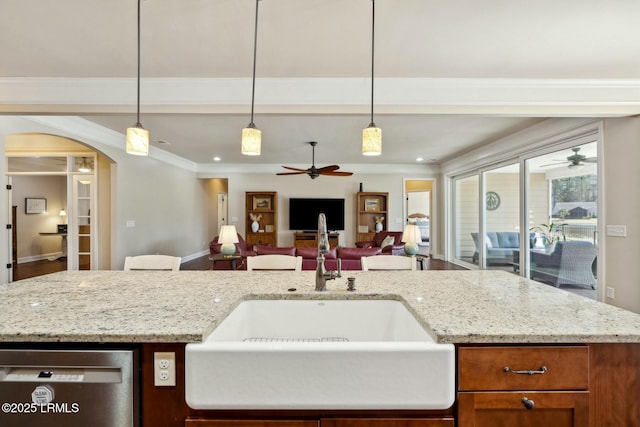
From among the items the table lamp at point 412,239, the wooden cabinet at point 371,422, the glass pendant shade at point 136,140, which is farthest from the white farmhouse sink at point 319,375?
the table lamp at point 412,239

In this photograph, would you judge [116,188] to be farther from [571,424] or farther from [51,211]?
[571,424]

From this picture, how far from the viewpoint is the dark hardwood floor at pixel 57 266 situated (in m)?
5.95

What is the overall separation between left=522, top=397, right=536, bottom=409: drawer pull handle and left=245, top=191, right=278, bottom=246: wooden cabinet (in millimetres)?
6955

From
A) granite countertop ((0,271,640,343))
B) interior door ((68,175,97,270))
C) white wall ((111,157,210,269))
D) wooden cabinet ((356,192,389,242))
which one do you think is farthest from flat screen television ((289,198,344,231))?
granite countertop ((0,271,640,343))

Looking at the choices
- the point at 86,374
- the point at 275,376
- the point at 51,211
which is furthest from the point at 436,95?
the point at 51,211

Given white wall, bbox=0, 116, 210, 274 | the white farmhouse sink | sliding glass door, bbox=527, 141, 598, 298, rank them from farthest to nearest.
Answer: white wall, bbox=0, 116, 210, 274 → sliding glass door, bbox=527, 141, 598, 298 → the white farmhouse sink

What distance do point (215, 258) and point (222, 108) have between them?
2169 millimetres

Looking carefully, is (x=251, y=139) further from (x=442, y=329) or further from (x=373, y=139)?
(x=442, y=329)

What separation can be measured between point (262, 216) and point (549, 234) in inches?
233

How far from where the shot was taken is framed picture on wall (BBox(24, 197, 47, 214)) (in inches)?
284

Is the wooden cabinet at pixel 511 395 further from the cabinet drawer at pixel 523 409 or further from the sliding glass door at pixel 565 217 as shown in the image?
the sliding glass door at pixel 565 217

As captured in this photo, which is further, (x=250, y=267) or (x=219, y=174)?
(x=219, y=174)

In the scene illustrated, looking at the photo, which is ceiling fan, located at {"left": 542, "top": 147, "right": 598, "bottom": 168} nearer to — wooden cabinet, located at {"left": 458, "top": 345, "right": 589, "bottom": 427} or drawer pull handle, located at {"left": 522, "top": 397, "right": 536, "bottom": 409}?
wooden cabinet, located at {"left": 458, "top": 345, "right": 589, "bottom": 427}

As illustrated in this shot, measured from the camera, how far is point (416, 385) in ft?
3.02
